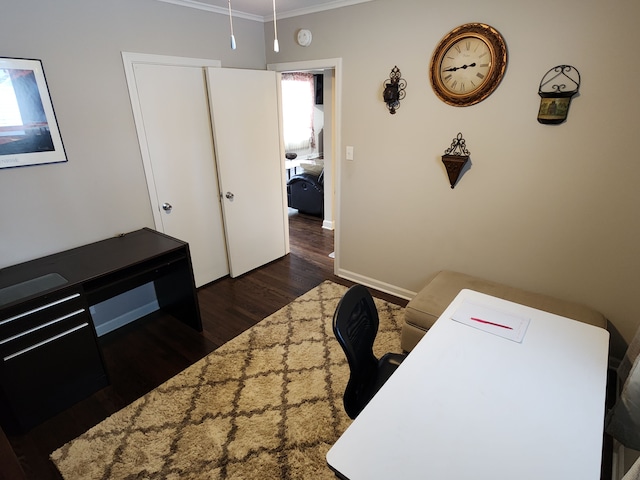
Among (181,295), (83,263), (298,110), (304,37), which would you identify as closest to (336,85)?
(304,37)

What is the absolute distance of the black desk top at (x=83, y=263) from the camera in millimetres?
1960

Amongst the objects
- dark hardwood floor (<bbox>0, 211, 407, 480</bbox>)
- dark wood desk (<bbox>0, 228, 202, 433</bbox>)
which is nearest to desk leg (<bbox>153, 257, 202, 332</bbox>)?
dark hardwood floor (<bbox>0, 211, 407, 480</bbox>)

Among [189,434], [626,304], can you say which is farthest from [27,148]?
[626,304]

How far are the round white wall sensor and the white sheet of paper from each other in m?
2.60

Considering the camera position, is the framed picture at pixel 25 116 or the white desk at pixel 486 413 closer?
the white desk at pixel 486 413

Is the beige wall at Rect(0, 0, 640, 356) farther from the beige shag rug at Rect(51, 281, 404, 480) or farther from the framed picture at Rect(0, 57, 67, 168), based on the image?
the beige shag rug at Rect(51, 281, 404, 480)

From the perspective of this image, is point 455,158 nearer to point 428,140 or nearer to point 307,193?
point 428,140

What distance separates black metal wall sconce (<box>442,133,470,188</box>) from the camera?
2.44m

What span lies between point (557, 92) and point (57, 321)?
318 centimetres

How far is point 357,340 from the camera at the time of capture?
5.15 ft

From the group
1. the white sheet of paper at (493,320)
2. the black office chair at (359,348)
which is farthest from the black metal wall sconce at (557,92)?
the black office chair at (359,348)

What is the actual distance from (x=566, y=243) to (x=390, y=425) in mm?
1908

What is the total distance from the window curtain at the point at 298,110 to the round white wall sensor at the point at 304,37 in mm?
3712

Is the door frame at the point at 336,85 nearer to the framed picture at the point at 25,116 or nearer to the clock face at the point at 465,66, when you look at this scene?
the clock face at the point at 465,66
